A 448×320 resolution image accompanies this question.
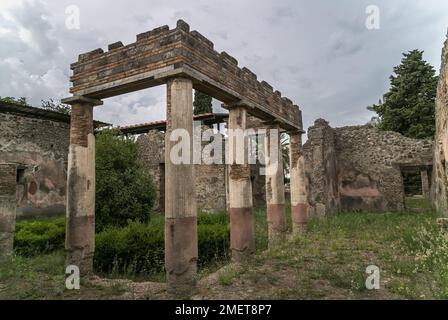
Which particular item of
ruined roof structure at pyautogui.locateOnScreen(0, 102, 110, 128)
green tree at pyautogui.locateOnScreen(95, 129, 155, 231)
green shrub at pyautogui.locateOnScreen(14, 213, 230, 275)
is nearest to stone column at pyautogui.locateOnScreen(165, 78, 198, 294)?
green shrub at pyautogui.locateOnScreen(14, 213, 230, 275)

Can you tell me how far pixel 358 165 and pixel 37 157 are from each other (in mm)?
14271

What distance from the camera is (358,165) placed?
15.4 metres

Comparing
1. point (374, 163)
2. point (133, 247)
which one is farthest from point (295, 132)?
point (133, 247)

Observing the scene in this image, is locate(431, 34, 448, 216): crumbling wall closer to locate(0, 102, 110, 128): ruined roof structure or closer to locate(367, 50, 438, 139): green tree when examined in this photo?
locate(367, 50, 438, 139): green tree

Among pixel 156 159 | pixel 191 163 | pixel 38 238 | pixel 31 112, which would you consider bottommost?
pixel 38 238

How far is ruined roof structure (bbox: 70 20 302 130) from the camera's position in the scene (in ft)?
17.9

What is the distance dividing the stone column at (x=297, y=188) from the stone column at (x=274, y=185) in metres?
1.04

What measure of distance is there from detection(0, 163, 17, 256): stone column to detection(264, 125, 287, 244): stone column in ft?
20.6

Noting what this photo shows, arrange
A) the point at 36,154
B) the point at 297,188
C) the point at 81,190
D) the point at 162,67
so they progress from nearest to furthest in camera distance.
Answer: the point at 162,67 → the point at 81,190 → the point at 297,188 → the point at 36,154

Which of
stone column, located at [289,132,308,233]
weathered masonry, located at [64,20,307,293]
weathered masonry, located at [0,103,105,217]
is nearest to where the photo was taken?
weathered masonry, located at [64,20,307,293]

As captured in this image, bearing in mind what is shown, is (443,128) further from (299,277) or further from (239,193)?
(299,277)
